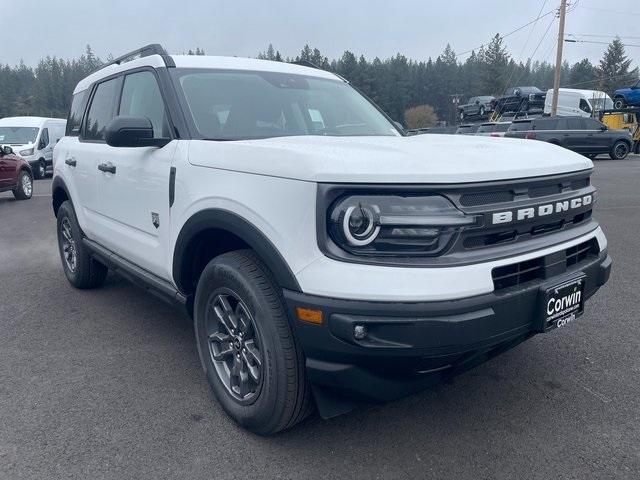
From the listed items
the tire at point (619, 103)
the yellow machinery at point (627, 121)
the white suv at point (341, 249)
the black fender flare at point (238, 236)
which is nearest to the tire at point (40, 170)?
the white suv at point (341, 249)

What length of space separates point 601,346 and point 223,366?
2.47 m

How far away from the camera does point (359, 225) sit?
2.17 m

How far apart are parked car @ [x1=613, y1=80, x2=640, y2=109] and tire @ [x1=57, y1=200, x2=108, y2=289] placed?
29109 millimetres

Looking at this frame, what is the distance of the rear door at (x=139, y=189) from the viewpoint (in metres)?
3.21

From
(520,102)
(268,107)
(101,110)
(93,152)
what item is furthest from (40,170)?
(520,102)

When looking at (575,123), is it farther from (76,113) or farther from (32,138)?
(76,113)

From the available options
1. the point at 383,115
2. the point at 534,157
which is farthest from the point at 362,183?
the point at 383,115

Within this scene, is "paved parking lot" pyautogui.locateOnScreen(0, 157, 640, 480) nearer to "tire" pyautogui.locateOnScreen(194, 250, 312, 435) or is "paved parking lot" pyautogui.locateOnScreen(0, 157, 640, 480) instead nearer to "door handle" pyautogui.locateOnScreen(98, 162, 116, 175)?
"tire" pyautogui.locateOnScreen(194, 250, 312, 435)

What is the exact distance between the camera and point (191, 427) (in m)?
2.84

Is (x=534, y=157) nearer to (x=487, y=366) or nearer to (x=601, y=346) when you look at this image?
(x=487, y=366)

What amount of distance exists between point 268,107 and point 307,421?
1919 mm

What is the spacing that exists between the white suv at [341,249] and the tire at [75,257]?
1725 mm

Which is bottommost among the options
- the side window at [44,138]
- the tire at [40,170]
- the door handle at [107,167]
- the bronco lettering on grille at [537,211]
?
the tire at [40,170]

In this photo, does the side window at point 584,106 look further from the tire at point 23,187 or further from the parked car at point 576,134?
the tire at point 23,187
